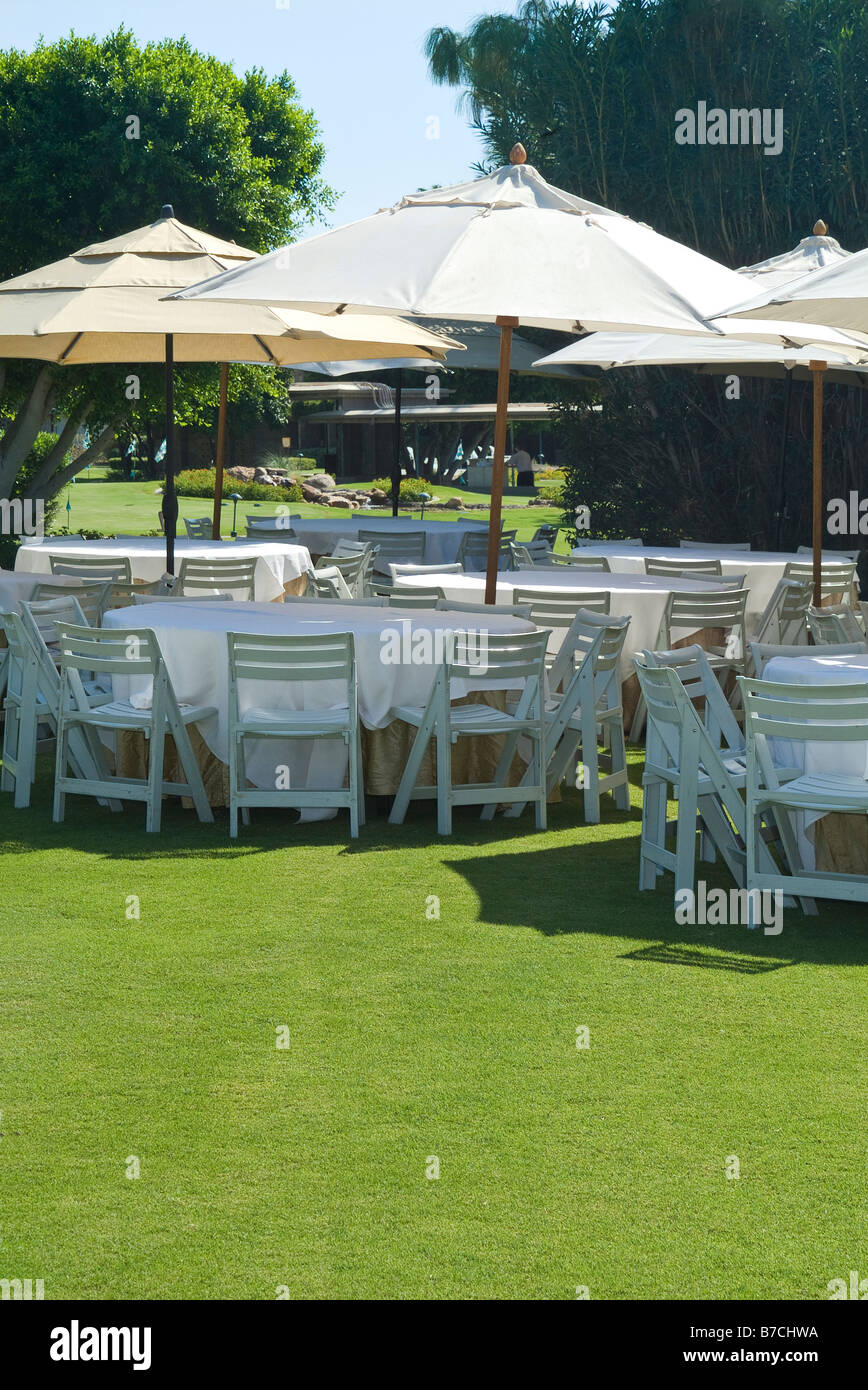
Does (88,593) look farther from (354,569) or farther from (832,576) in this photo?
(832,576)

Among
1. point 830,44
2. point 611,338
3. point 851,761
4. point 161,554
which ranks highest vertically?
point 830,44

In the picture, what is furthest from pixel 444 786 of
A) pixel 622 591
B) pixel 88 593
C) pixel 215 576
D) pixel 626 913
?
pixel 215 576

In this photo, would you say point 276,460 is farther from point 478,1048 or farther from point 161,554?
point 478,1048

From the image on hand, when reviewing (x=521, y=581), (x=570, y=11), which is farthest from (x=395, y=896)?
(x=570, y=11)

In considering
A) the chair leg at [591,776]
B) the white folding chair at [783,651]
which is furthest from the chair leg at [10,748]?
the white folding chair at [783,651]

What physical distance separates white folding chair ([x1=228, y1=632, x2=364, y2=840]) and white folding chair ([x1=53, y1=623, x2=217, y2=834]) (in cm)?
31

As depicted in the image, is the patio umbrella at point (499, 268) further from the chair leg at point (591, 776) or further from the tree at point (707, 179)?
the tree at point (707, 179)

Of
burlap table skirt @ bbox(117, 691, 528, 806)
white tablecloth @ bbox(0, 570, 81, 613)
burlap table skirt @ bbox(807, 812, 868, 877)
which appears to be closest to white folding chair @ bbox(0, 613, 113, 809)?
burlap table skirt @ bbox(117, 691, 528, 806)

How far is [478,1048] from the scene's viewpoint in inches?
197

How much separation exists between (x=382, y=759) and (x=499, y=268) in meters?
2.55

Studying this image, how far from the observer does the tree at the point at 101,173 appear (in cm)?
2048

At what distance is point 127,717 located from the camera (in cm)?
786

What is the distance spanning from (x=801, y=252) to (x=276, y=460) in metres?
41.8

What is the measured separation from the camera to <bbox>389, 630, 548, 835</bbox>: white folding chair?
776cm
